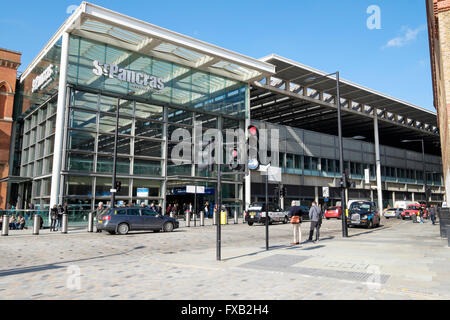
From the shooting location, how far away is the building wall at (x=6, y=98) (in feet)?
119

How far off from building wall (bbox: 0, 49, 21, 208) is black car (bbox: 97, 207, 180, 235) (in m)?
22.2

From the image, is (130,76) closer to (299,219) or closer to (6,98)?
(6,98)

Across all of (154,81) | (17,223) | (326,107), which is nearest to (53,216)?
(17,223)

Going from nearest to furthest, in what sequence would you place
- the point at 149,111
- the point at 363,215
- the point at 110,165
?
the point at 363,215
the point at 110,165
the point at 149,111

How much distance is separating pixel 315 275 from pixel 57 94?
26.5 meters

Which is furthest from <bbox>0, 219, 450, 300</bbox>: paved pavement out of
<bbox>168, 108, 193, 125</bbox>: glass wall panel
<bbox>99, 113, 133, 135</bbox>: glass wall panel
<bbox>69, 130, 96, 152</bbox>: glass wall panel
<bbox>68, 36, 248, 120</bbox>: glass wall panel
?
<bbox>168, 108, 193, 125</bbox>: glass wall panel

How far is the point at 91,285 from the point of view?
720 cm

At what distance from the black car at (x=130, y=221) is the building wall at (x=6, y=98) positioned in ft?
73.0

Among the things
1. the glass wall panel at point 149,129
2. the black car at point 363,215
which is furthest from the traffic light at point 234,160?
the glass wall panel at point 149,129

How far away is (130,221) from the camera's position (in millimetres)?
20312

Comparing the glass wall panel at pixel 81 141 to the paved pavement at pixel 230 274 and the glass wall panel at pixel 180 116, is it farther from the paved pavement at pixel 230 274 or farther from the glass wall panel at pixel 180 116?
the paved pavement at pixel 230 274

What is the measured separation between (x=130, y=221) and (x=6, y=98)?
26067 millimetres
